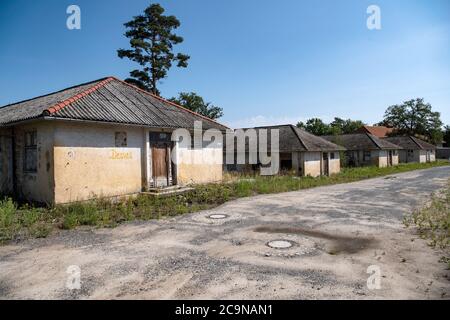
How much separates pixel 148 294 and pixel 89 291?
928 mm

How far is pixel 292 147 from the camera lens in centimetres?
2497

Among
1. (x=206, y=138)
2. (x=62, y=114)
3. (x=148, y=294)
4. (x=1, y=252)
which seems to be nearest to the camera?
(x=148, y=294)

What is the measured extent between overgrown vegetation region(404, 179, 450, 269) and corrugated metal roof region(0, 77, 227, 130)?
10.1 metres

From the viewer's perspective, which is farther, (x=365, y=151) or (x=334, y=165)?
(x=365, y=151)

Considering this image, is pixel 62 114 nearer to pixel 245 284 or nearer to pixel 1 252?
pixel 1 252

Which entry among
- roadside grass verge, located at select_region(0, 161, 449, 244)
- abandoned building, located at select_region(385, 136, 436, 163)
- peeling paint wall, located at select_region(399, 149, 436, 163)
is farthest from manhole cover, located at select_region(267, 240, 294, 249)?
peeling paint wall, located at select_region(399, 149, 436, 163)

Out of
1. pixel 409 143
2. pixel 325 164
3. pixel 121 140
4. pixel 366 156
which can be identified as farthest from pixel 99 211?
pixel 409 143

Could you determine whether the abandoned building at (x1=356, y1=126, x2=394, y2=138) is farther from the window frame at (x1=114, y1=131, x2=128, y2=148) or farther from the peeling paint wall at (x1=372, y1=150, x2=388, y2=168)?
the window frame at (x1=114, y1=131, x2=128, y2=148)

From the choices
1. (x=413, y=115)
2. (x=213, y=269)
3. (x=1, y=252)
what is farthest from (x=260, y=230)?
(x=413, y=115)

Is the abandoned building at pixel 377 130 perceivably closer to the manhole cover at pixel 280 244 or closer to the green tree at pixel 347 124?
the green tree at pixel 347 124

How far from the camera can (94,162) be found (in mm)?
11258

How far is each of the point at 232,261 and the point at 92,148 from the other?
7.91 metres

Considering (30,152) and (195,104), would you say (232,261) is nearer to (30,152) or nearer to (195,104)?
(30,152)

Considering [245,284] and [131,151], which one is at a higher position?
[131,151]
